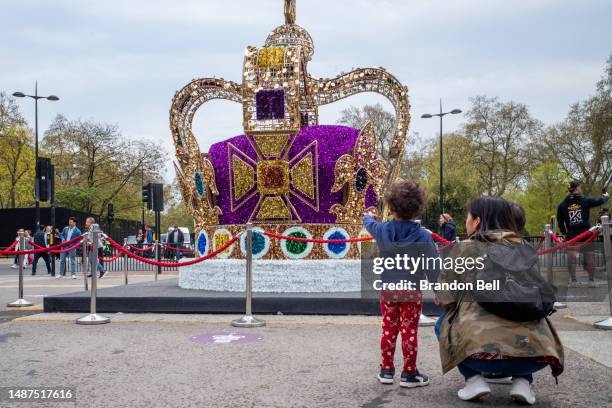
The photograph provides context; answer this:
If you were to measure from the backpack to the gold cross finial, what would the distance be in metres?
7.89

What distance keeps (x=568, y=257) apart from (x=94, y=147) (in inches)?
1558

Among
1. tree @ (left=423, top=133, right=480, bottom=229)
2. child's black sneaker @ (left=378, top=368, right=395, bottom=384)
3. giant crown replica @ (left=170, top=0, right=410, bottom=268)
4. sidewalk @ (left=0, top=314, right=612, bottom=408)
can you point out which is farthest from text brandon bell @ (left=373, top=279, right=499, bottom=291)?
tree @ (left=423, top=133, right=480, bottom=229)

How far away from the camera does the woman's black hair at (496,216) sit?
152 inches

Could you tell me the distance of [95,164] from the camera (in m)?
43.7

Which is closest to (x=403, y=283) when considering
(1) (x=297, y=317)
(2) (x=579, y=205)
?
(1) (x=297, y=317)

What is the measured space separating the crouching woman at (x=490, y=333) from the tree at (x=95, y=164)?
41.0 m

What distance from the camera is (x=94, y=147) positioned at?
42969mm

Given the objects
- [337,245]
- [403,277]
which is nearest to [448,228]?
[337,245]

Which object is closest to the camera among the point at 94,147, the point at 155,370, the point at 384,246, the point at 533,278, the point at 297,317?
the point at 533,278

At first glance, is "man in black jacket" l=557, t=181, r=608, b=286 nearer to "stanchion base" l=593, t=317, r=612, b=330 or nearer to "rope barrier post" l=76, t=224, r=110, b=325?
"stanchion base" l=593, t=317, r=612, b=330

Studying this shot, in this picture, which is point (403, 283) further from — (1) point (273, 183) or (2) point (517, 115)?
(2) point (517, 115)

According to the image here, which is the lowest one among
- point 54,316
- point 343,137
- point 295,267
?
point 54,316

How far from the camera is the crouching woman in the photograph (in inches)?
142

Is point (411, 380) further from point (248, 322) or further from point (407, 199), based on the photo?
point (248, 322)
